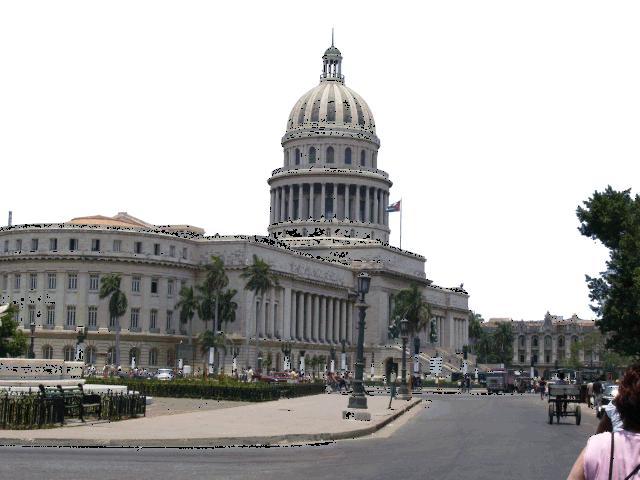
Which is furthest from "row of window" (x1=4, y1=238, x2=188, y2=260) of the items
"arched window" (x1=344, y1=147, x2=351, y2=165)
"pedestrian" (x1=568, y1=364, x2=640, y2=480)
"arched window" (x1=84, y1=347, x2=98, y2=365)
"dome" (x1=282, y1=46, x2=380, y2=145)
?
"pedestrian" (x1=568, y1=364, x2=640, y2=480)

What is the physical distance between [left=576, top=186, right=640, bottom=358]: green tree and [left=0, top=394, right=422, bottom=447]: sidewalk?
1036 inches

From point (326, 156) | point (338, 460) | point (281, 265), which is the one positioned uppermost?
point (326, 156)

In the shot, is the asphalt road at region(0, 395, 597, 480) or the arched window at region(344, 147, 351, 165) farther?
the arched window at region(344, 147, 351, 165)

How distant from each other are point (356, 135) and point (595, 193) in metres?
102

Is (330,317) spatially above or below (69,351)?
above

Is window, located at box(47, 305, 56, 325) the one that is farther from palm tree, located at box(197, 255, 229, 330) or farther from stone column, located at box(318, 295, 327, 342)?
stone column, located at box(318, 295, 327, 342)

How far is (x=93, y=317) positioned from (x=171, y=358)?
10063 mm

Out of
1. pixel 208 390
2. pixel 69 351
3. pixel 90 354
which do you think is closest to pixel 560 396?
pixel 208 390

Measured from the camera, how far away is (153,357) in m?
119

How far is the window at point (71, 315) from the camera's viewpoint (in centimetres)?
11700

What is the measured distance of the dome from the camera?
559 feet

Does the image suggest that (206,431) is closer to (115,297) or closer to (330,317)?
(115,297)

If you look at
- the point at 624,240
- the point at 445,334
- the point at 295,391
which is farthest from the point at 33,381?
the point at 445,334

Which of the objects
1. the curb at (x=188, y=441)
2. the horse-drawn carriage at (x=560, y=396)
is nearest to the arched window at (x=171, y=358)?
the horse-drawn carriage at (x=560, y=396)
